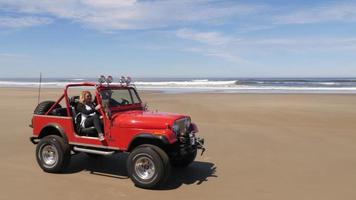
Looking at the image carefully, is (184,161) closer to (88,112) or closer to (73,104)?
(88,112)

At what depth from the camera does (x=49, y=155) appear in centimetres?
811

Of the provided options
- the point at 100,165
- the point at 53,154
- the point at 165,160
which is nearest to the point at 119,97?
the point at 100,165

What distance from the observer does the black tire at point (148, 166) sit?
22.3 feet

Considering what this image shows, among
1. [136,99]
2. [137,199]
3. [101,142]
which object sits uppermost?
[136,99]

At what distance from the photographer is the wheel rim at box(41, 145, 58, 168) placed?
314 inches

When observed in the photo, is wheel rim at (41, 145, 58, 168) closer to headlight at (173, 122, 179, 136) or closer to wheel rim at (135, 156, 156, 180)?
wheel rim at (135, 156, 156, 180)

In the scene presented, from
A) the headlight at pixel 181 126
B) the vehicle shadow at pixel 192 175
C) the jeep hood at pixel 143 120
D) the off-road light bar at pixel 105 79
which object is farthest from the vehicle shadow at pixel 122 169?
the off-road light bar at pixel 105 79

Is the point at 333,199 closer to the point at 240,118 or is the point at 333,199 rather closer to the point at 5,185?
the point at 5,185

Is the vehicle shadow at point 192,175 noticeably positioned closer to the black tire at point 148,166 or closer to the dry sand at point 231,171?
the dry sand at point 231,171

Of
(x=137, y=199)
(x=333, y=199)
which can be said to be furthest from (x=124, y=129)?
(x=333, y=199)

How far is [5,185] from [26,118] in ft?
32.1

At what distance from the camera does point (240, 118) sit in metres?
16.3

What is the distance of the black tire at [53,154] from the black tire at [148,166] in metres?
1.52

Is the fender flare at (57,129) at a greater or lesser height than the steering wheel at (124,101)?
lesser
